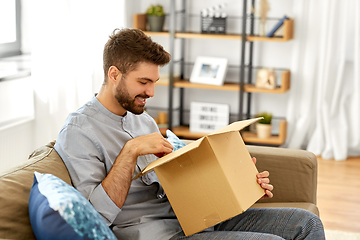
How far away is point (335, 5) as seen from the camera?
11.7ft

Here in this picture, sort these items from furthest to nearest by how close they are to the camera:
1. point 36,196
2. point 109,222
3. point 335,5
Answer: point 335,5 → point 109,222 → point 36,196

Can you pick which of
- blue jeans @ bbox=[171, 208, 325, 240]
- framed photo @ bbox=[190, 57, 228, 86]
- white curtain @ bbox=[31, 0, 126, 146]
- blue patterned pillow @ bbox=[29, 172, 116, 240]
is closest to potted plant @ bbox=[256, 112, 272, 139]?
framed photo @ bbox=[190, 57, 228, 86]

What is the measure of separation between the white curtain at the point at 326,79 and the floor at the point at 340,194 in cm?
20

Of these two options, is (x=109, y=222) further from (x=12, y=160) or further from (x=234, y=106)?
(x=234, y=106)

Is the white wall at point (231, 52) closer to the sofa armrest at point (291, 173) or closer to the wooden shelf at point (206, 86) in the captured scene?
the wooden shelf at point (206, 86)

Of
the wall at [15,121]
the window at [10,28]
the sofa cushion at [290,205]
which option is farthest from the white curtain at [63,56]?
the sofa cushion at [290,205]

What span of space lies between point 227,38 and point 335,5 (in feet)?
2.97

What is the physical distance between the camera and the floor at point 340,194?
8.31 feet

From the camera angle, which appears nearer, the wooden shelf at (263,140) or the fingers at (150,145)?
the fingers at (150,145)

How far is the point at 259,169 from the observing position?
72.8 inches

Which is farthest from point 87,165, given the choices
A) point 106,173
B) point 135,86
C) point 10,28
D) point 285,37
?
point 285,37

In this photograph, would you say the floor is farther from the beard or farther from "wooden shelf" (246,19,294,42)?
the beard

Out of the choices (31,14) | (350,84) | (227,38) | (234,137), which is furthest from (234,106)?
(234,137)

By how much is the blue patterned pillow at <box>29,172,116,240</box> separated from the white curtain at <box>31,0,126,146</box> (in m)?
1.87
